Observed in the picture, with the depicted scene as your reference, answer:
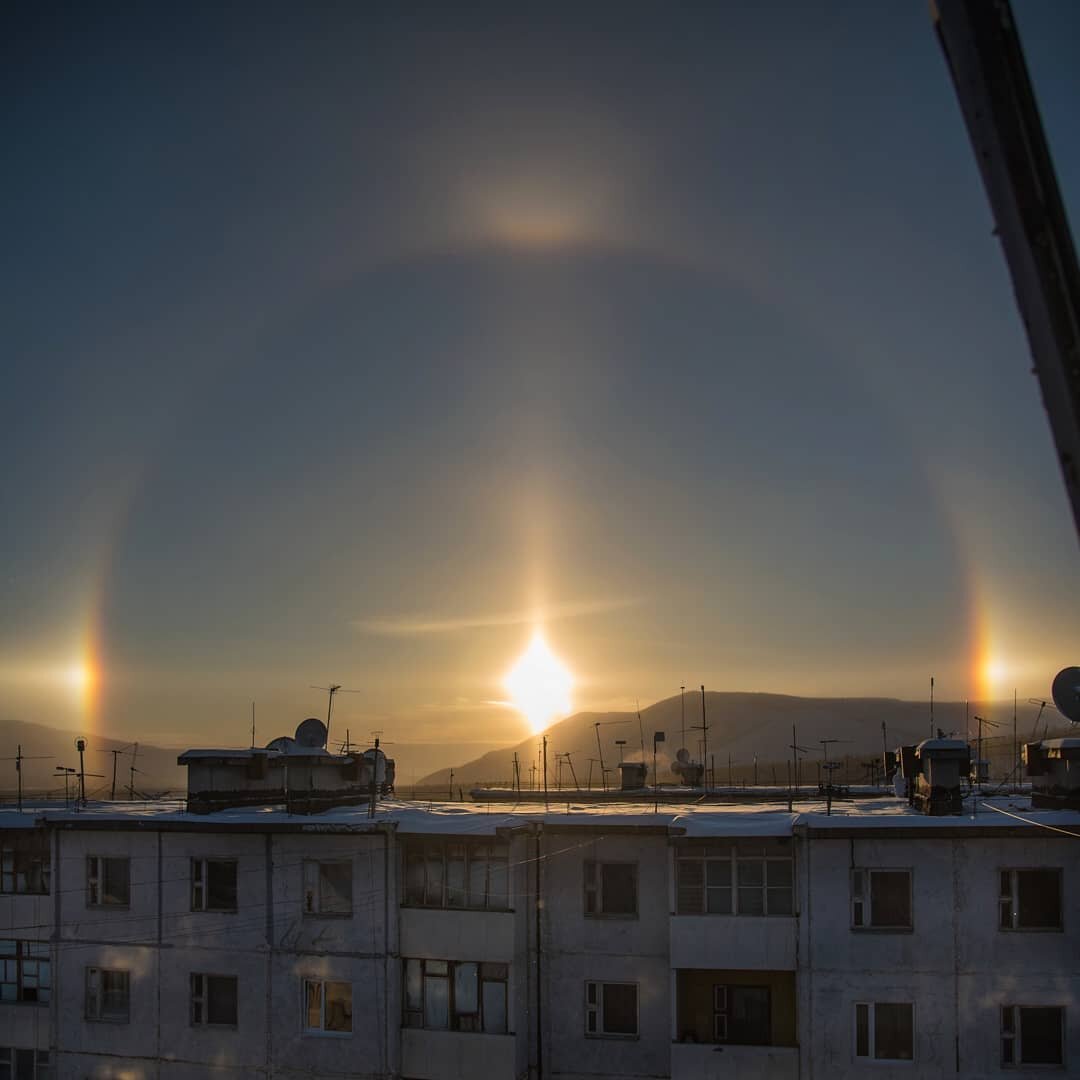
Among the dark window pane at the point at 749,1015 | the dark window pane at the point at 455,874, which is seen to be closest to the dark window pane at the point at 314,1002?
the dark window pane at the point at 455,874

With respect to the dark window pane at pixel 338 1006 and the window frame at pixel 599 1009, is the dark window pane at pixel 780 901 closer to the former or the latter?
the window frame at pixel 599 1009

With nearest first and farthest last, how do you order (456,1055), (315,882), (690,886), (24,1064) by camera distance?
(690,886) < (456,1055) < (315,882) < (24,1064)

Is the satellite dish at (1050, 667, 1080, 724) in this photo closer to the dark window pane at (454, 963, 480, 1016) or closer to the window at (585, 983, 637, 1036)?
the window at (585, 983, 637, 1036)

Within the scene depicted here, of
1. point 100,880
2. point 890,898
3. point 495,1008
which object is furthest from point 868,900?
point 100,880

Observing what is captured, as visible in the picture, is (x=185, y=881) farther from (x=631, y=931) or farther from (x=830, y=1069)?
(x=830, y=1069)

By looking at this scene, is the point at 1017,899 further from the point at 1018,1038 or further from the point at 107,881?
the point at 107,881

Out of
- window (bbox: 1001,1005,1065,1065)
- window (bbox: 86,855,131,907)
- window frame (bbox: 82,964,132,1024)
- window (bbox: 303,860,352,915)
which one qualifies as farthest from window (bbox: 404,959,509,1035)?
window (bbox: 1001,1005,1065,1065)

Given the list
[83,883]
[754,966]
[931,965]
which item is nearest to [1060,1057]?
[931,965]

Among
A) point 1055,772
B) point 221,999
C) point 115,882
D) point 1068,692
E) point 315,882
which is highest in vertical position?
point 1068,692
